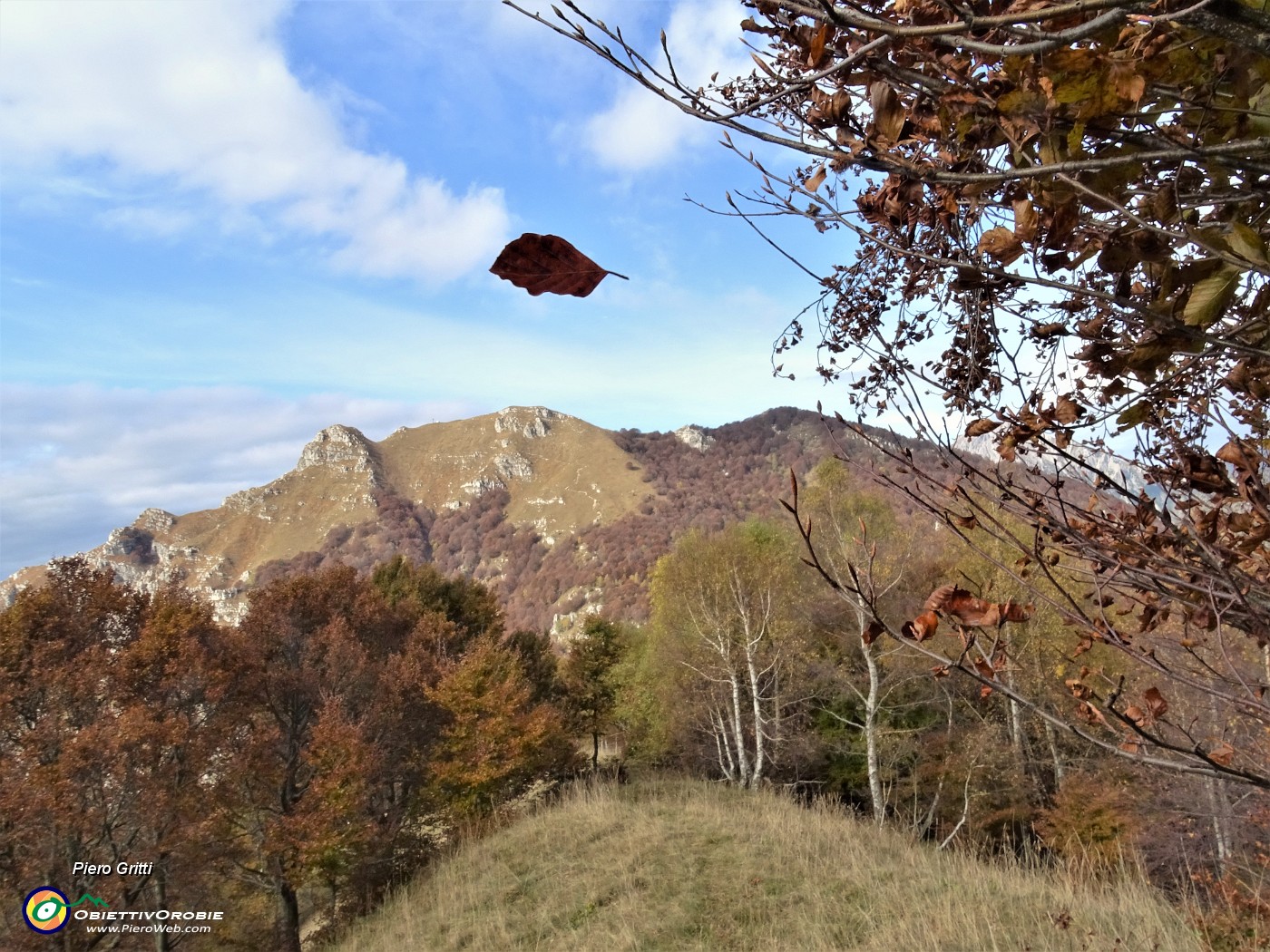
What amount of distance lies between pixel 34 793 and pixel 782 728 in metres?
15.8

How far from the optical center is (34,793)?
9.36 m

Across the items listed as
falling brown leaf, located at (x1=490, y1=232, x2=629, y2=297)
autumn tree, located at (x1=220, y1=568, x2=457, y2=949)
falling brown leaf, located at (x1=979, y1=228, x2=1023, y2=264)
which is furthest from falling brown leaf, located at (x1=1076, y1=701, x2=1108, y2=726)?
autumn tree, located at (x1=220, y1=568, x2=457, y2=949)

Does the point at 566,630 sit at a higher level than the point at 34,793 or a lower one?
lower

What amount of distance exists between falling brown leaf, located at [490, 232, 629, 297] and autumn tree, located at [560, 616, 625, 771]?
2637 centimetres

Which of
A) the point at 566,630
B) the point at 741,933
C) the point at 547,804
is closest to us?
the point at 741,933

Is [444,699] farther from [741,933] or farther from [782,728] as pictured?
[741,933]

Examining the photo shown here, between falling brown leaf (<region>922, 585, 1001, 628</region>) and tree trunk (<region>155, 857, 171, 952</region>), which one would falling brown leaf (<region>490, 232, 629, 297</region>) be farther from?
tree trunk (<region>155, 857, 171, 952</region>)

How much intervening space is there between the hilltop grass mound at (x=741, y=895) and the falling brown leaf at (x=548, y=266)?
5.95 m

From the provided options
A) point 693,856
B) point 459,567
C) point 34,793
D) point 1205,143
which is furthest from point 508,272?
point 459,567

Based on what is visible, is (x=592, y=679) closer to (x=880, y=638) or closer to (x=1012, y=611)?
(x=880, y=638)

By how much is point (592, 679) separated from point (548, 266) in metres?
27.1

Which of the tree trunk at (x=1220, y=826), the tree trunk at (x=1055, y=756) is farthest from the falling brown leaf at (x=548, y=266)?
the tree trunk at (x=1055, y=756)

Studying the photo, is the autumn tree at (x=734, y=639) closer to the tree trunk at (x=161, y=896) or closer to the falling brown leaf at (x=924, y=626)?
the tree trunk at (x=161, y=896)

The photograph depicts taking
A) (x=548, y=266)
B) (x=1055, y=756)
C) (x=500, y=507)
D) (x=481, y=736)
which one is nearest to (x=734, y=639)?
(x=481, y=736)
